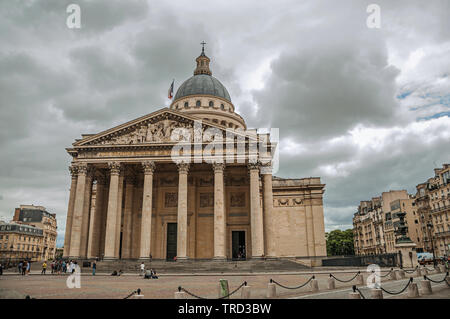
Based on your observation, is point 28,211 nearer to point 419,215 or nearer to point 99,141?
point 99,141

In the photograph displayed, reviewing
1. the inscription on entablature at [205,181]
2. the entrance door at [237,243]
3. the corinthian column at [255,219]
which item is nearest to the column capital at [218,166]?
the corinthian column at [255,219]

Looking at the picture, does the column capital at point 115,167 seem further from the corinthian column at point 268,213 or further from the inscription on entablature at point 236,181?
the corinthian column at point 268,213

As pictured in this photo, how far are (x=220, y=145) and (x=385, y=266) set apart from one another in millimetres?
18320

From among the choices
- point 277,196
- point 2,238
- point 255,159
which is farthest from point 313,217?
point 2,238

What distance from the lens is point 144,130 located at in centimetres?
3700

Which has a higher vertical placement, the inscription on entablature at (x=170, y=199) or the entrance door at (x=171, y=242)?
the inscription on entablature at (x=170, y=199)

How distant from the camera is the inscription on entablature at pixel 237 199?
136 feet

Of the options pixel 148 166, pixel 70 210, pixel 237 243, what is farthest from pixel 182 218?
pixel 70 210

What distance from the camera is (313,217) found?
46062 millimetres

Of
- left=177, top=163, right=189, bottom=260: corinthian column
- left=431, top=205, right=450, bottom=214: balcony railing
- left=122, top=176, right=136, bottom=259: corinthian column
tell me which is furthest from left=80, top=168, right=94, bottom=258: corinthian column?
left=431, top=205, right=450, bottom=214: balcony railing

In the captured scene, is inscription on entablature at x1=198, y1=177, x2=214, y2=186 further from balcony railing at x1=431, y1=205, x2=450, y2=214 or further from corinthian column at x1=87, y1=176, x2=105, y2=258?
balcony railing at x1=431, y1=205, x2=450, y2=214

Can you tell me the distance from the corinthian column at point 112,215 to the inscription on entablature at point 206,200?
10.1 meters

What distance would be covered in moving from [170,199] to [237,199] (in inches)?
307

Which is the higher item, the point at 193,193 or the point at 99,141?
the point at 99,141
